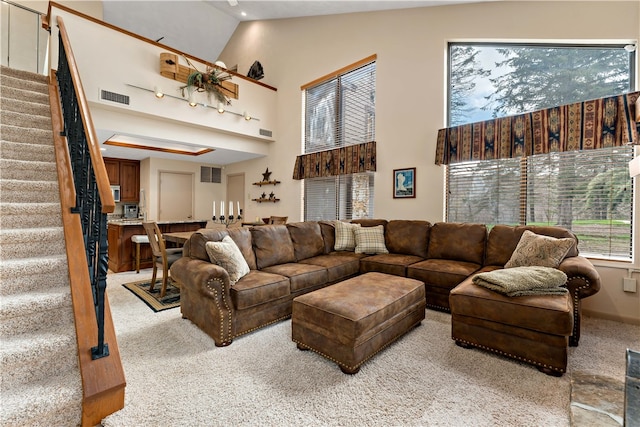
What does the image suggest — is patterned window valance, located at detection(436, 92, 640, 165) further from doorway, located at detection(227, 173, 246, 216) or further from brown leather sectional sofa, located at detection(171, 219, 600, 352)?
doorway, located at detection(227, 173, 246, 216)

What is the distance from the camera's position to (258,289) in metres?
2.45

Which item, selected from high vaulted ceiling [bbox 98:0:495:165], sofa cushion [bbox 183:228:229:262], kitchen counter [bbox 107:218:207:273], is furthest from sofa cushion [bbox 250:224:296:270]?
high vaulted ceiling [bbox 98:0:495:165]

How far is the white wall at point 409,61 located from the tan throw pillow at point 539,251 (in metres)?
0.87

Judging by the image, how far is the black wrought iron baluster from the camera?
137 centimetres

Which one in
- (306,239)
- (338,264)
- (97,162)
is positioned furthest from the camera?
(306,239)

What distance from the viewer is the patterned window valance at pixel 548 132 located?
2.73m

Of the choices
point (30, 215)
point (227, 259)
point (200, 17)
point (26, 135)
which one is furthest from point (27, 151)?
point (200, 17)

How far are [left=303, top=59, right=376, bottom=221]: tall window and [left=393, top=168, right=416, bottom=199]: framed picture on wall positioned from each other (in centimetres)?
52

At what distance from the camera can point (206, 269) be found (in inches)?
90.9

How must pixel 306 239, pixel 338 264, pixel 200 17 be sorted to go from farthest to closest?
1. pixel 200 17
2. pixel 306 239
3. pixel 338 264

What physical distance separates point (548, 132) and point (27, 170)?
4.97m

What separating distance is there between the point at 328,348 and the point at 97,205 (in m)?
1.67

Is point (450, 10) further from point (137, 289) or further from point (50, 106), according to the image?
point (137, 289)

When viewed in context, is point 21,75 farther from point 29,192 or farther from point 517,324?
point 517,324
